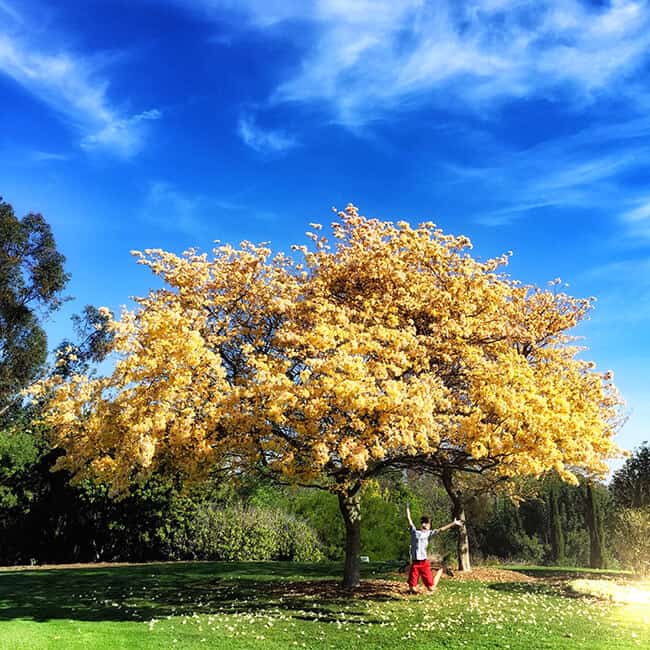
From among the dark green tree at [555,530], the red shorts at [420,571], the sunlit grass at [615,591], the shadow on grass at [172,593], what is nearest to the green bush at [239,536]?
the shadow on grass at [172,593]

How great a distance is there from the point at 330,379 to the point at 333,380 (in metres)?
0.06

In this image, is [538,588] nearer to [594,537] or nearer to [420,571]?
[420,571]

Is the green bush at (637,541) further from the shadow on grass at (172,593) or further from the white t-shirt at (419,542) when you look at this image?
the white t-shirt at (419,542)

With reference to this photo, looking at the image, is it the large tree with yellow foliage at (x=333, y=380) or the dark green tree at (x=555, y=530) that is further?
the dark green tree at (x=555, y=530)

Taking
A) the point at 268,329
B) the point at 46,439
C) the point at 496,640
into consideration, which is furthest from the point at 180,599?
the point at 46,439

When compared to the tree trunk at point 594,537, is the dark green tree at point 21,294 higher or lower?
higher

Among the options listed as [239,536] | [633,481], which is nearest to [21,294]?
[239,536]

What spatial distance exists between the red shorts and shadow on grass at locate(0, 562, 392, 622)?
1.19m

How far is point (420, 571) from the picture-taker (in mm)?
14023

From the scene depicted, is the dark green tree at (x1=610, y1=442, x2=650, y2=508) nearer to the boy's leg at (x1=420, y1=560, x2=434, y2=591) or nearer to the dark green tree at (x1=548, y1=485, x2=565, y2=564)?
the dark green tree at (x1=548, y1=485, x2=565, y2=564)

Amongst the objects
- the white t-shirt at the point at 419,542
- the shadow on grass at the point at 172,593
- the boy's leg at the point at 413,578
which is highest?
the white t-shirt at the point at 419,542

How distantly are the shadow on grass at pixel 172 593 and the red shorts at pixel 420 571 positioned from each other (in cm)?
119

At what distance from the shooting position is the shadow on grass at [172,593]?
46.1 feet

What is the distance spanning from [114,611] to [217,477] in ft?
12.5
